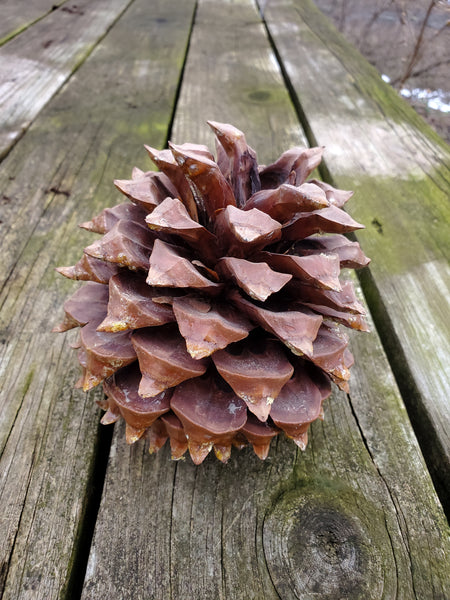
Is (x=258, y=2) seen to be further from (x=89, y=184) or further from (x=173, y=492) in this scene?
(x=173, y=492)

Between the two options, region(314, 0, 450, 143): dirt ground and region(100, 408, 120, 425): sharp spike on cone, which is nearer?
region(100, 408, 120, 425): sharp spike on cone

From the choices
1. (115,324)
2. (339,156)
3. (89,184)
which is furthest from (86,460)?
(339,156)

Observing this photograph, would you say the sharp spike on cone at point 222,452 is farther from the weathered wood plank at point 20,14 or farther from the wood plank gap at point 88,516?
the weathered wood plank at point 20,14

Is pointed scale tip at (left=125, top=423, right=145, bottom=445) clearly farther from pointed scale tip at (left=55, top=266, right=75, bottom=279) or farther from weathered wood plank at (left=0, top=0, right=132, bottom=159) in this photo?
weathered wood plank at (left=0, top=0, right=132, bottom=159)

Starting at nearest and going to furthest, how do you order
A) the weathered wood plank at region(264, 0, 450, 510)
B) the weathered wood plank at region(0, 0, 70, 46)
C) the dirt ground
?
the weathered wood plank at region(264, 0, 450, 510)
the weathered wood plank at region(0, 0, 70, 46)
the dirt ground

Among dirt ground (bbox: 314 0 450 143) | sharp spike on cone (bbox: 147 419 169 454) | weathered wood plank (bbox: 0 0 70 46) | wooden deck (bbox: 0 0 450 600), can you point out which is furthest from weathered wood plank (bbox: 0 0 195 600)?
dirt ground (bbox: 314 0 450 143)

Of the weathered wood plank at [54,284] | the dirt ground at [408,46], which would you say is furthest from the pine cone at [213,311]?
the dirt ground at [408,46]

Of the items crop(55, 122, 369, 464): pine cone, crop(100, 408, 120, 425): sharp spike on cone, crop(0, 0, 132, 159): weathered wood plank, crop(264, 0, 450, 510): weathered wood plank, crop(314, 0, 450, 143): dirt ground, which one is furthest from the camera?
crop(314, 0, 450, 143): dirt ground
